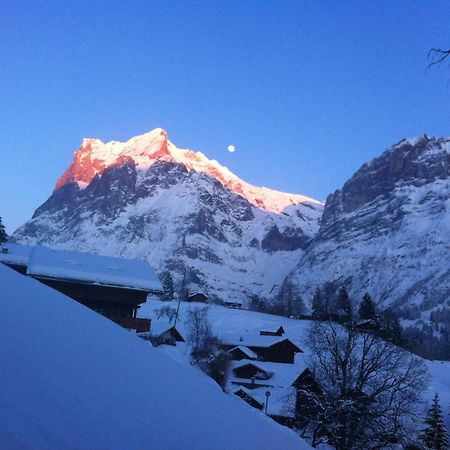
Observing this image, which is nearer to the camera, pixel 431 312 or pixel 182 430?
pixel 182 430

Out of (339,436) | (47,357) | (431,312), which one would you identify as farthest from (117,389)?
(431,312)

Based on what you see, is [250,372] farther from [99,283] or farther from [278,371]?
[99,283]

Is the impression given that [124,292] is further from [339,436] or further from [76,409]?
[76,409]

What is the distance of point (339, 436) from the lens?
1594 cm

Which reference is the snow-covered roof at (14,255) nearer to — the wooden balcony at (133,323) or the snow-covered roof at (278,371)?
the wooden balcony at (133,323)

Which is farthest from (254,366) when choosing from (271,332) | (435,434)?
(271,332)

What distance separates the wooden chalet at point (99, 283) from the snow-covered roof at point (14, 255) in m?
2.84

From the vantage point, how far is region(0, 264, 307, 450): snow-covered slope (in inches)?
85.0

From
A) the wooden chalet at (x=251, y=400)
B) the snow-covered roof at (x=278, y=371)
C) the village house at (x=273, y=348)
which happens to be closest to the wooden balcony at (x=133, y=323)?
the wooden chalet at (x=251, y=400)

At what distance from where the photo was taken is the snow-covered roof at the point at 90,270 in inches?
863

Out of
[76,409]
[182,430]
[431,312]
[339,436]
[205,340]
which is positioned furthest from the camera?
[431,312]

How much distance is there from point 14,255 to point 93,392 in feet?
89.6

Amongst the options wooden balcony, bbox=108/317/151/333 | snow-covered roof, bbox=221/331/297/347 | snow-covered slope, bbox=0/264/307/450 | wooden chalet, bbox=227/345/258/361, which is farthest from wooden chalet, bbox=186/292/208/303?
snow-covered slope, bbox=0/264/307/450

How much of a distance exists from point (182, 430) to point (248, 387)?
42747mm
